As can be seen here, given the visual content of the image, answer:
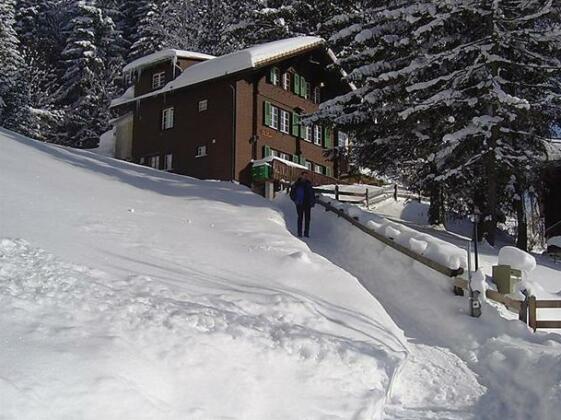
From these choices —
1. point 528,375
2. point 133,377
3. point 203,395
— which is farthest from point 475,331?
point 133,377

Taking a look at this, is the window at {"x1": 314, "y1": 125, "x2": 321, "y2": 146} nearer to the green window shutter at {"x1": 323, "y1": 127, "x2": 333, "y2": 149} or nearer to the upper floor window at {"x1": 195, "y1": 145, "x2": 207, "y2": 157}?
the green window shutter at {"x1": 323, "y1": 127, "x2": 333, "y2": 149}

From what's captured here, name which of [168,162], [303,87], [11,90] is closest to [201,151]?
[168,162]

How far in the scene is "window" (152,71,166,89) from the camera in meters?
34.8

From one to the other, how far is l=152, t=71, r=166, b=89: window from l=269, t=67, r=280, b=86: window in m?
7.26

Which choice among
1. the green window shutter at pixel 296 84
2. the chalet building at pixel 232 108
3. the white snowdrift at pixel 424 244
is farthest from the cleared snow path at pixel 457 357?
the green window shutter at pixel 296 84

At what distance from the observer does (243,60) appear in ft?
94.4

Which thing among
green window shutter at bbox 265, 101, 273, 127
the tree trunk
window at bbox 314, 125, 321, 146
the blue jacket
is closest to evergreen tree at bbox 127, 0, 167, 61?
window at bbox 314, 125, 321, 146

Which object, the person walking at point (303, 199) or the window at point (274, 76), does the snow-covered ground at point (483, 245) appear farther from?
the window at point (274, 76)

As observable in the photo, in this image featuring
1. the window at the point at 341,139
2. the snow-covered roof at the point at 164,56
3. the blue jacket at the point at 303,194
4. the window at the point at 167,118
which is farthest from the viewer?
the window at the point at 341,139

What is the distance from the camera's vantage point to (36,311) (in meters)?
5.49

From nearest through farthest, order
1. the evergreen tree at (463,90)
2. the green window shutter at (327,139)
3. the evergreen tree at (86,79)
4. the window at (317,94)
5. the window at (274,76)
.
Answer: the evergreen tree at (463,90) → the window at (274,76) → the window at (317,94) → the green window shutter at (327,139) → the evergreen tree at (86,79)

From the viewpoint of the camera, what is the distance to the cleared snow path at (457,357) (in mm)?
6668

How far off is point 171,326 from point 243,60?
24506mm

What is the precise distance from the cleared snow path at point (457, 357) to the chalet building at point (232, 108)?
13733 millimetres
